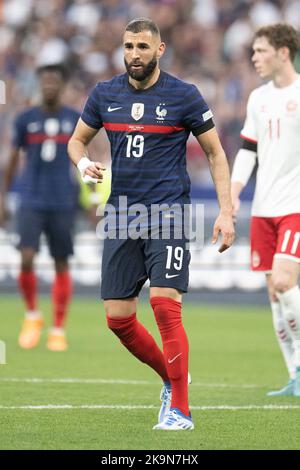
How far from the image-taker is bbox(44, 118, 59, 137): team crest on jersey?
40.5 ft

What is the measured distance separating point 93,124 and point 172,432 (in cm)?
203

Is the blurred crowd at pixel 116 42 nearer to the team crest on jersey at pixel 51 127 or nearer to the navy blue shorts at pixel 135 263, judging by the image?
the team crest on jersey at pixel 51 127

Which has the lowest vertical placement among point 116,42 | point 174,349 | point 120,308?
point 174,349

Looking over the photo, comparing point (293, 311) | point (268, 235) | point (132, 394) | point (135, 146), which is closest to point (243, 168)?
point (268, 235)

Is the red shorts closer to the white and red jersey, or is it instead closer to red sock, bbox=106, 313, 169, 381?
the white and red jersey

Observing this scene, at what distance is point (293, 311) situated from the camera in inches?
346

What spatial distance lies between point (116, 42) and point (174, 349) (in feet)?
51.4

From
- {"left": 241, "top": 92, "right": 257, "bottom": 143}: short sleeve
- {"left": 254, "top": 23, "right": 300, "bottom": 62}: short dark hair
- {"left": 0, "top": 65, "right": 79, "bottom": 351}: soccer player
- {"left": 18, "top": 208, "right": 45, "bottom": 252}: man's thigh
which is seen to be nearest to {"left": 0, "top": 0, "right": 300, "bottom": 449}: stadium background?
{"left": 0, "top": 65, "right": 79, "bottom": 351}: soccer player

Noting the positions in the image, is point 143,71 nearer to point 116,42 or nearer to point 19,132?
point 19,132

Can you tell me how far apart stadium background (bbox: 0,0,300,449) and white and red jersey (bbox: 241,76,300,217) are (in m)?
1.47

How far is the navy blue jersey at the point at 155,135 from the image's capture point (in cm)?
724

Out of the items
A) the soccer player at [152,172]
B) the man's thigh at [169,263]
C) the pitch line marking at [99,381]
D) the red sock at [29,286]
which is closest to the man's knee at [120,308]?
the soccer player at [152,172]

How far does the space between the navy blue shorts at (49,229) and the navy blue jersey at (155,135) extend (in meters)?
5.08

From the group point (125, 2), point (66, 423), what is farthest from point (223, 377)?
point (125, 2)
